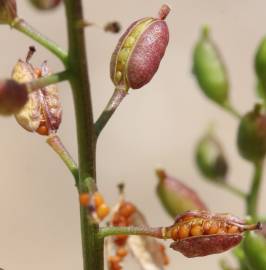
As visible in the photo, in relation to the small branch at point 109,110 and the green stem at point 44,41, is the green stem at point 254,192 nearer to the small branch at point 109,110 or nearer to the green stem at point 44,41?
the small branch at point 109,110

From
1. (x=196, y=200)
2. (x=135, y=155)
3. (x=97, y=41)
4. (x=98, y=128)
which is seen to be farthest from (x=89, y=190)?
(x=97, y=41)

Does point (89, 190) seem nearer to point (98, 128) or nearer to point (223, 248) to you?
point (98, 128)

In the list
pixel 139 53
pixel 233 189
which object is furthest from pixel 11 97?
pixel 233 189

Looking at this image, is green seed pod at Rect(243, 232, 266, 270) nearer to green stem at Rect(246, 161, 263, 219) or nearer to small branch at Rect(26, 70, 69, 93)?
green stem at Rect(246, 161, 263, 219)

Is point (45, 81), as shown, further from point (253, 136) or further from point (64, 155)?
point (253, 136)

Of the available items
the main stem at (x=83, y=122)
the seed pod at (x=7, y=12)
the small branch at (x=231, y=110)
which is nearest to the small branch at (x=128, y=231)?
the main stem at (x=83, y=122)
